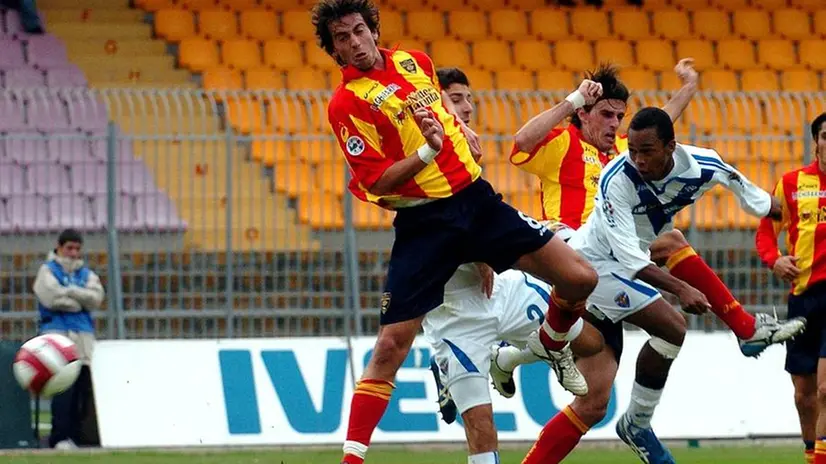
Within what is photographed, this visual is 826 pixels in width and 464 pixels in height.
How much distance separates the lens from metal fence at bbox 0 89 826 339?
1445 cm

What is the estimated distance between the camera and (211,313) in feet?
47.8

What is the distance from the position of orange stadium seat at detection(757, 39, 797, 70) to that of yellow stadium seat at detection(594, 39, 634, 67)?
1.73 meters

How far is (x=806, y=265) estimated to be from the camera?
10.2 metres

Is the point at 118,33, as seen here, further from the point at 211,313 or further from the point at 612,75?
the point at 612,75

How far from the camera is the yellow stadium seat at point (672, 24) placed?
2180cm

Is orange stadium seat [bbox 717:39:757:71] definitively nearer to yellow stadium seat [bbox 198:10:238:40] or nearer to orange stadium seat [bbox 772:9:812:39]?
orange stadium seat [bbox 772:9:812:39]

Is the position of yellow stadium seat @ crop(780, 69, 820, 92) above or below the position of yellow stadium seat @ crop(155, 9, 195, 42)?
below

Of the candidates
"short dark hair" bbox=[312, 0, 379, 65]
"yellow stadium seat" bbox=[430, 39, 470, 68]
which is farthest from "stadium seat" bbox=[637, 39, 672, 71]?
"short dark hair" bbox=[312, 0, 379, 65]

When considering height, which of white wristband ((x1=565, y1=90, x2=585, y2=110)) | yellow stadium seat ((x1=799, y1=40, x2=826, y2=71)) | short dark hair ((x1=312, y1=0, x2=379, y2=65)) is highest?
yellow stadium seat ((x1=799, y1=40, x2=826, y2=71))

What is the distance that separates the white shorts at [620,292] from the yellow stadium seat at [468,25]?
12.1 m

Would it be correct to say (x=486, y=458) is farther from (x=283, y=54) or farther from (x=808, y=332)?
(x=283, y=54)

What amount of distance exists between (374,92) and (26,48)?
12.1m

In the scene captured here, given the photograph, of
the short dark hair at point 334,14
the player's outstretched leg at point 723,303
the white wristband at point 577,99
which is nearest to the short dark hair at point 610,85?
the player's outstretched leg at point 723,303

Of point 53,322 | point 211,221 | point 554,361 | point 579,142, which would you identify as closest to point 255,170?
point 211,221
